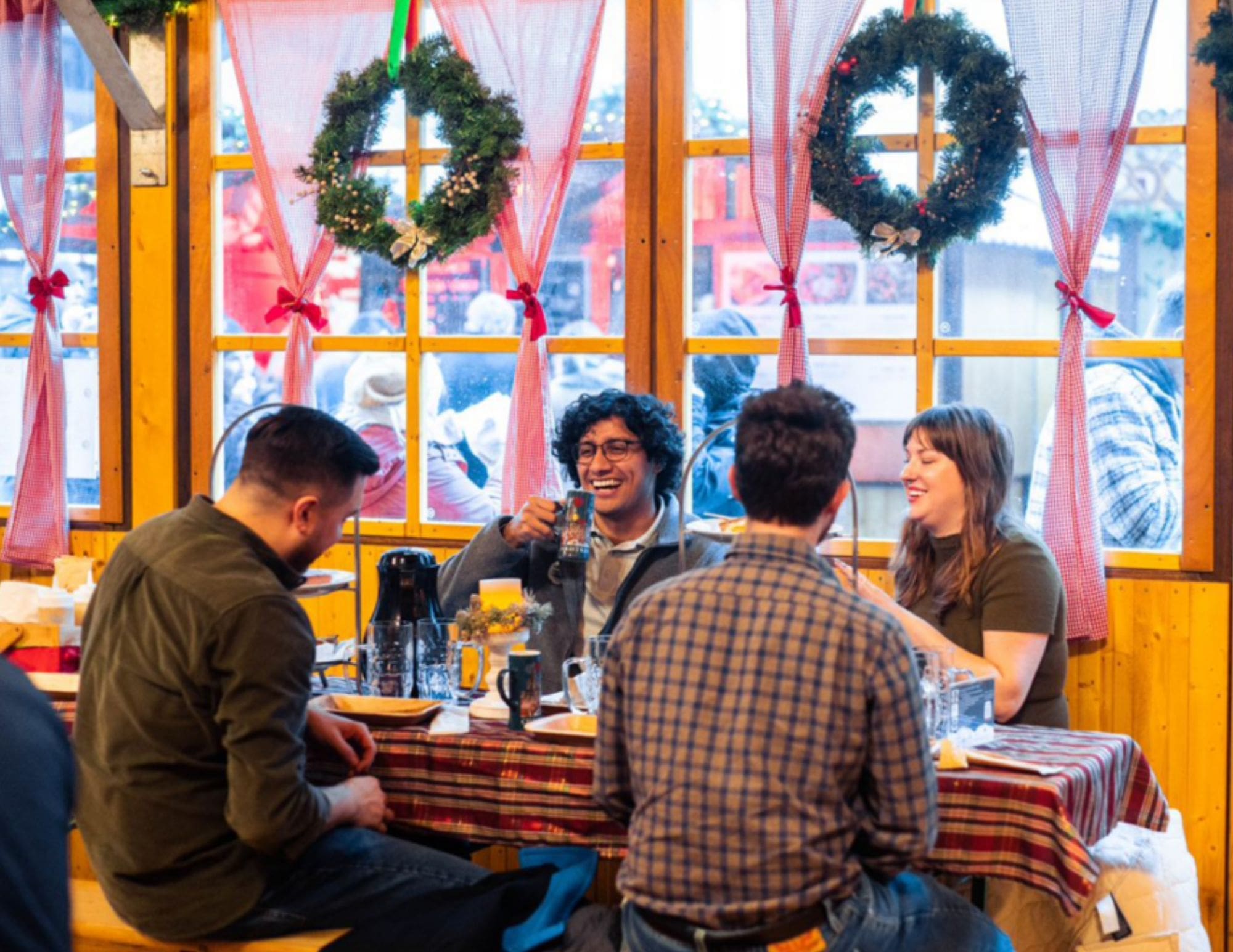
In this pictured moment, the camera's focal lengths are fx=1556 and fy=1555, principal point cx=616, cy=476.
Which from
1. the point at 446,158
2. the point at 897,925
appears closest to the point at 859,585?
the point at 897,925

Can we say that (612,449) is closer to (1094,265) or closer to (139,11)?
(1094,265)

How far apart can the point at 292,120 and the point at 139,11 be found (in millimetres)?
672

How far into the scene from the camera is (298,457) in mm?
2629

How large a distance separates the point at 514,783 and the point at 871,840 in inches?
33.8

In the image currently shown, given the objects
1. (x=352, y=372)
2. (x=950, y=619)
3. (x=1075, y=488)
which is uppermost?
(x=352, y=372)

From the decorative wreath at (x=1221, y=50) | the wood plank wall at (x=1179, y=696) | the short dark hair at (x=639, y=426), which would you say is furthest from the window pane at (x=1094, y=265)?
the short dark hair at (x=639, y=426)

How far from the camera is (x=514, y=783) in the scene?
9.27 ft

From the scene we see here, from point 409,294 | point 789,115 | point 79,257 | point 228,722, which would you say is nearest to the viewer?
point 228,722

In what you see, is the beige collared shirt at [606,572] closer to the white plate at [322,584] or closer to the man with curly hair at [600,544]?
the man with curly hair at [600,544]

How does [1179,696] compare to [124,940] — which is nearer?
[124,940]

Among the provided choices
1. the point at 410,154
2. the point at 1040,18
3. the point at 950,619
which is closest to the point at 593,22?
the point at 410,154

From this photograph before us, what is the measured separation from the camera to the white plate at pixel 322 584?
3.38 metres

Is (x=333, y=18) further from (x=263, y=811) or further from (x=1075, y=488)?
(x=263, y=811)

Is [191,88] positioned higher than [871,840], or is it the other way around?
[191,88]
